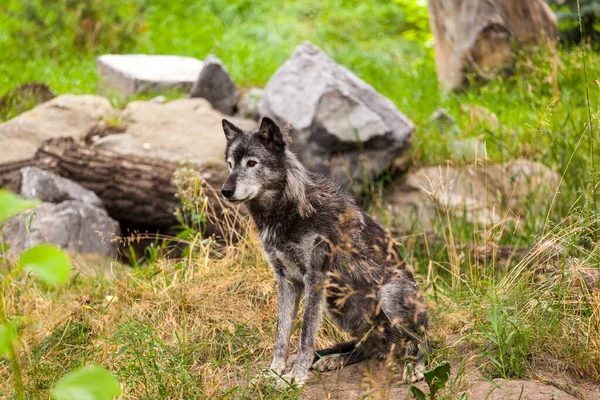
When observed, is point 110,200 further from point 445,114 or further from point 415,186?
point 445,114

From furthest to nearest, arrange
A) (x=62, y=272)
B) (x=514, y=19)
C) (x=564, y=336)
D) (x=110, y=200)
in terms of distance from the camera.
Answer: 1. (x=514, y=19)
2. (x=110, y=200)
3. (x=564, y=336)
4. (x=62, y=272)

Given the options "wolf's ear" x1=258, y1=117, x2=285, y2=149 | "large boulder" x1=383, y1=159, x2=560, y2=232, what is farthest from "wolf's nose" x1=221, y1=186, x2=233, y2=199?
"large boulder" x1=383, y1=159, x2=560, y2=232

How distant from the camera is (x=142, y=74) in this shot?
1042 centimetres

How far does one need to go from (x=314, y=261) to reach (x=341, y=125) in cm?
412

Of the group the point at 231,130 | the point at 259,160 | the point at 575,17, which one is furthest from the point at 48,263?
the point at 575,17

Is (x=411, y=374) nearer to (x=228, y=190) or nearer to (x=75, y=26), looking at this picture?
(x=228, y=190)

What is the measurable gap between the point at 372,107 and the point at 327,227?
4366 millimetres

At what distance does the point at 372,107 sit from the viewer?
27.4 feet

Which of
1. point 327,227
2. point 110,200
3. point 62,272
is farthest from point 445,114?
point 62,272

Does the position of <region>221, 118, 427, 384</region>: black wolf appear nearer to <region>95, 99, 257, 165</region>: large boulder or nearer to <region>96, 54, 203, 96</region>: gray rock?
<region>95, 99, 257, 165</region>: large boulder

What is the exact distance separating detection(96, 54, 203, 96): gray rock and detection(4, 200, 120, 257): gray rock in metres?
3.70

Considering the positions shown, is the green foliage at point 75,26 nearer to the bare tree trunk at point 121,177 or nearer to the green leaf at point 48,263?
the bare tree trunk at point 121,177

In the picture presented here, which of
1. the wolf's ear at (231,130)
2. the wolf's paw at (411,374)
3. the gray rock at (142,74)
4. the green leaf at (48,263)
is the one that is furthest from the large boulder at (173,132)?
the green leaf at (48,263)

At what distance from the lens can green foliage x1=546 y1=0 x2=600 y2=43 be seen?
37.9ft
